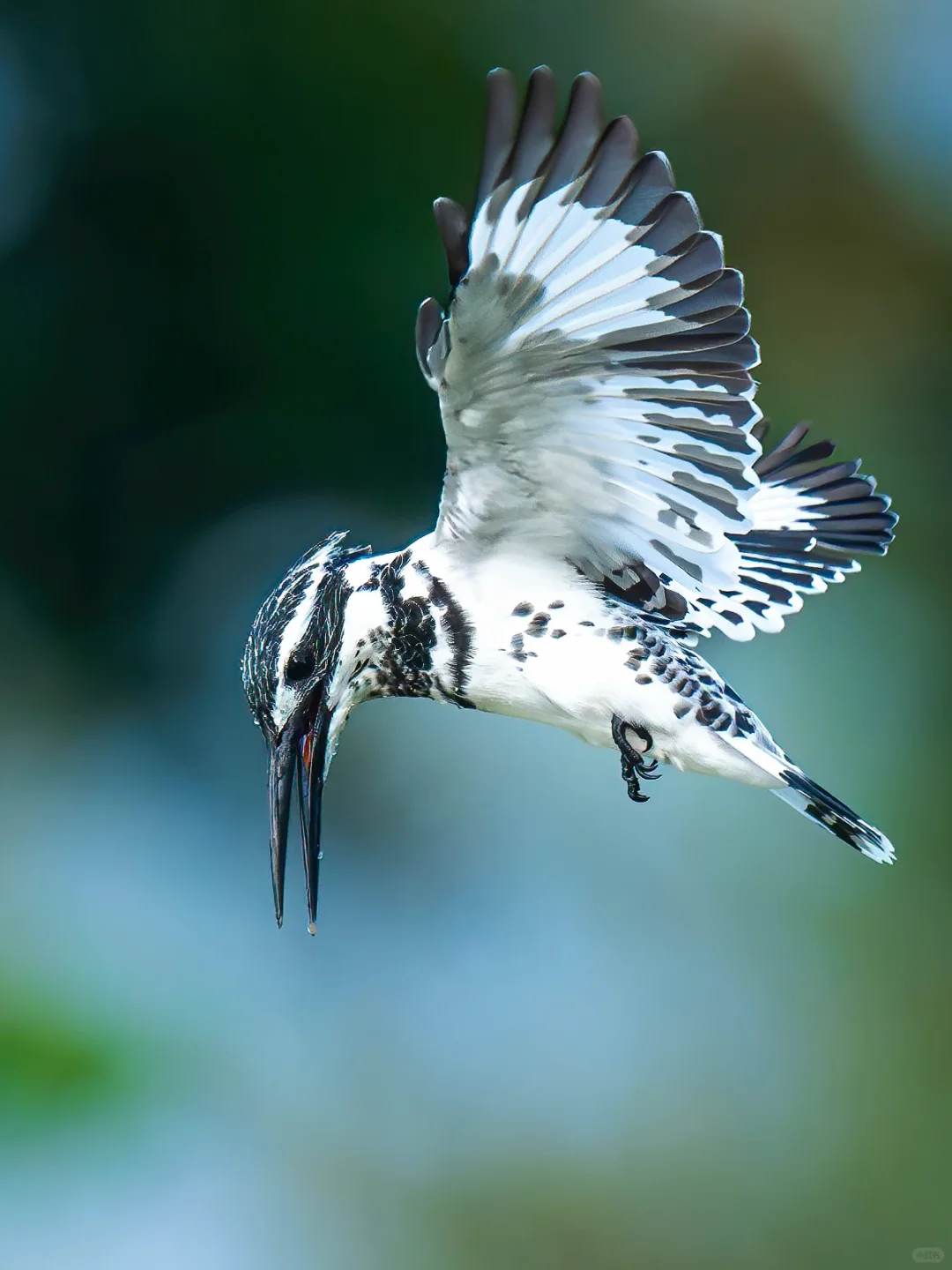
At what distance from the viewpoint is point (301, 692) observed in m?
0.94

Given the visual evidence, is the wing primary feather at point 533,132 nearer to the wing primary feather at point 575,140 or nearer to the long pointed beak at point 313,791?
the wing primary feather at point 575,140

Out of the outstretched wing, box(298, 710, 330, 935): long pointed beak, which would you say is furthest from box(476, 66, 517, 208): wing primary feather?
box(298, 710, 330, 935): long pointed beak

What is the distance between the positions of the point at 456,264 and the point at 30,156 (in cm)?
181

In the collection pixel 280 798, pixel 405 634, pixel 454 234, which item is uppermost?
pixel 454 234

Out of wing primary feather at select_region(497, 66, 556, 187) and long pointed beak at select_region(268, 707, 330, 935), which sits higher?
wing primary feather at select_region(497, 66, 556, 187)

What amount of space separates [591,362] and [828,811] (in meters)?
0.37

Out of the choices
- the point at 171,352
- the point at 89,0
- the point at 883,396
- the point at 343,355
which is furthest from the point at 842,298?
the point at 89,0

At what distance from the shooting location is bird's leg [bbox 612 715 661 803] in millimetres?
930

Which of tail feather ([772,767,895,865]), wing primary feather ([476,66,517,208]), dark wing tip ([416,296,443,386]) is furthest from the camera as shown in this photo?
tail feather ([772,767,895,865])

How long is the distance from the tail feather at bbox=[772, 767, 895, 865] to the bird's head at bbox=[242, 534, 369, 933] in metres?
0.34

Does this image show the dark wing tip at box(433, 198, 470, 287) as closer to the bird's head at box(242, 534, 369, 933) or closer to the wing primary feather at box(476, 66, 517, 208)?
the wing primary feather at box(476, 66, 517, 208)

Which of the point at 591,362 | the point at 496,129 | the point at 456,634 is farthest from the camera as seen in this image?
the point at 456,634

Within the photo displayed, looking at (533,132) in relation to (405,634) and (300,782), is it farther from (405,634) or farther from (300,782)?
(300,782)

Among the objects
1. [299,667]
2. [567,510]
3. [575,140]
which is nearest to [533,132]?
[575,140]
